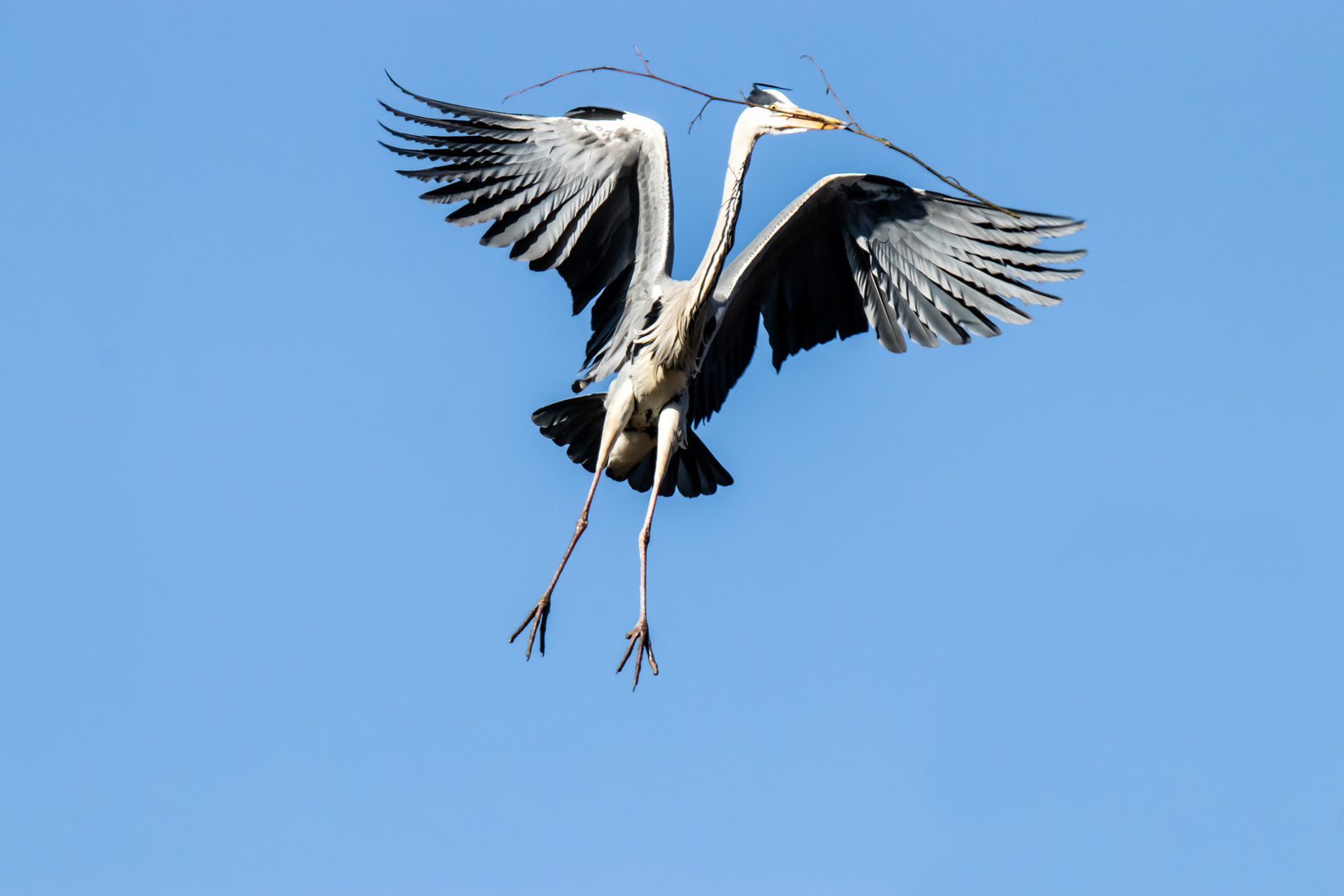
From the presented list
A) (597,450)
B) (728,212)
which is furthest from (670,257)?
(597,450)

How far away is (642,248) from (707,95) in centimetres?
115

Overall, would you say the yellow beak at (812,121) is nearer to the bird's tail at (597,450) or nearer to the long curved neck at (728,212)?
the long curved neck at (728,212)

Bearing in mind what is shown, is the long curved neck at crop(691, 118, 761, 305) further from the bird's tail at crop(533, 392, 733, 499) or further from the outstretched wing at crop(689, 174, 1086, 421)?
the bird's tail at crop(533, 392, 733, 499)

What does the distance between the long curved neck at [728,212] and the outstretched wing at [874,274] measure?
13.4 inches

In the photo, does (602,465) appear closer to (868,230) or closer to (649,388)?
(649,388)

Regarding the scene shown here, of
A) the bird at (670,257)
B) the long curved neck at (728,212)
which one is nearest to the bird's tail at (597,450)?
the bird at (670,257)

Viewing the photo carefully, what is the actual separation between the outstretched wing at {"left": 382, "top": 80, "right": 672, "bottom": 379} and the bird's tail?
0.30m

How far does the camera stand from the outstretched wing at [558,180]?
8500 mm

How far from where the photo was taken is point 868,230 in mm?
9008

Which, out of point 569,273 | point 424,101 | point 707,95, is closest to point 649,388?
point 569,273

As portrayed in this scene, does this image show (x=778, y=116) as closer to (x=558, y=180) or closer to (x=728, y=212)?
(x=728, y=212)

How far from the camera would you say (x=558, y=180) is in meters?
8.69

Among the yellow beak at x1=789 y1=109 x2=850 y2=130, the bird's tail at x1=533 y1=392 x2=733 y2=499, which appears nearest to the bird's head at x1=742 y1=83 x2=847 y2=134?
the yellow beak at x1=789 y1=109 x2=850 y2=130

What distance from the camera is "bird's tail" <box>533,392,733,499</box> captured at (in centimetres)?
873
